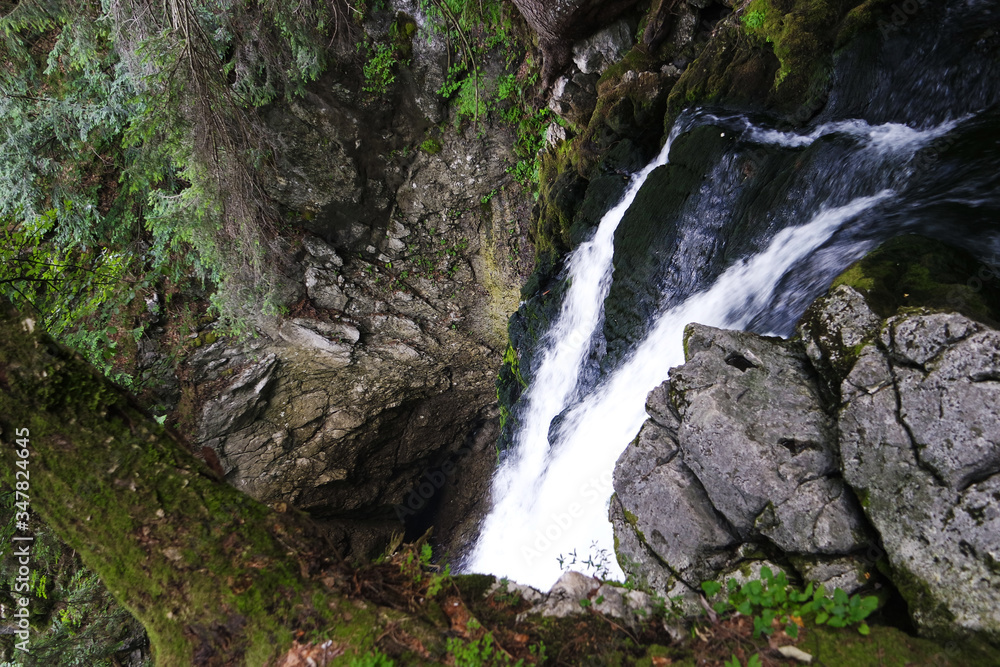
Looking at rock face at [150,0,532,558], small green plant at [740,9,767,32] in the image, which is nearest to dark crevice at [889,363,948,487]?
small green plant at [740,9,767,32]

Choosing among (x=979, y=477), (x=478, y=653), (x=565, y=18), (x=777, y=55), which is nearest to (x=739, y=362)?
(x=979, y=477)

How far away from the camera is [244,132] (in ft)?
18.2

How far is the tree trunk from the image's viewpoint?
6062 mm

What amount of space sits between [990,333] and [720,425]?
4.79ft

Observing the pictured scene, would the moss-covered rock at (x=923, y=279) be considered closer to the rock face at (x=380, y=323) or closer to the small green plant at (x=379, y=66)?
the rock face at (x=380, y=323)

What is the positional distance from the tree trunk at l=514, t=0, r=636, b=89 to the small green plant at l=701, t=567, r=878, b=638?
637cm

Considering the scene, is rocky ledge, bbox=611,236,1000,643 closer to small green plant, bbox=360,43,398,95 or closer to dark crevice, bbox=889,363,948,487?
dark crevice, bbox=889,363,948,487

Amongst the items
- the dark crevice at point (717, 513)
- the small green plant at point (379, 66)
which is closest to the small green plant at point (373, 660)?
the dark crevice at point (717, 513)

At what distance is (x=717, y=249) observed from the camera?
5047 mm

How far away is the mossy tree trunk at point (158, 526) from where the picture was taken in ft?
7.02

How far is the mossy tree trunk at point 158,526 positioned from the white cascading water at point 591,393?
2.68 metres

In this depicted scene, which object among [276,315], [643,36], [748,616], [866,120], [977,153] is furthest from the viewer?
[276,315]

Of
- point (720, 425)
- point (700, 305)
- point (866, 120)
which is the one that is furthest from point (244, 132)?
point (866, 120)

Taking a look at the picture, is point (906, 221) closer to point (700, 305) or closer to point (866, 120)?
point (866, 120)
